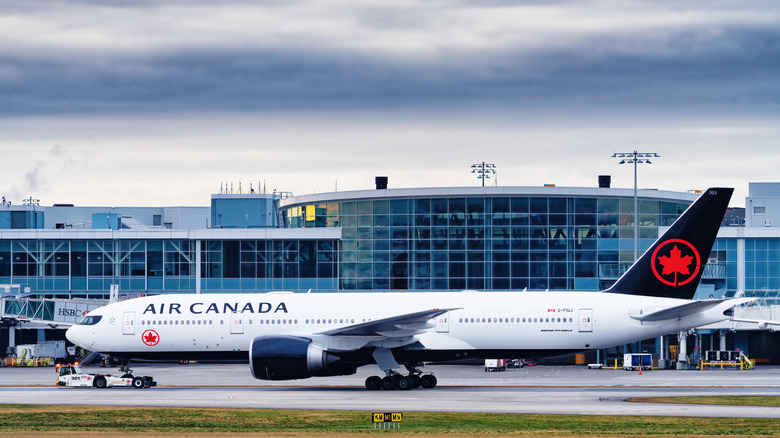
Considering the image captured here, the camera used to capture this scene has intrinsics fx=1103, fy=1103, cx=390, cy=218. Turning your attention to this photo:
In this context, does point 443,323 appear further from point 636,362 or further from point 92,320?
point 636,362

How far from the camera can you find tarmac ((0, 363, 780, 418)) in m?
35.6

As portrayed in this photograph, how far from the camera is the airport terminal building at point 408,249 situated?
2808 inches

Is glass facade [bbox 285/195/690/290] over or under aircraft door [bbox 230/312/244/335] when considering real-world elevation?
over

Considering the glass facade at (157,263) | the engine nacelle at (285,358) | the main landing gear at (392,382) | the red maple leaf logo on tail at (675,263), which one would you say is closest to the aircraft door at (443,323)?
the main landing gear at (392,382)

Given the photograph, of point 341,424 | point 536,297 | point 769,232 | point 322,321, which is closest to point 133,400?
point 322,321

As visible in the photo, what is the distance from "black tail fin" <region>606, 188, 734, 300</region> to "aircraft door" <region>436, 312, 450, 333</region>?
7.63 m

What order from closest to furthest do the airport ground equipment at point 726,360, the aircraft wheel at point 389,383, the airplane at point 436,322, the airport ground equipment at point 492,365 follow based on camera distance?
the airplane at point 436,322 → the aircraft wheel at point 389,383 → the airport ground equipment at point 492,365 → the airport ground equipment at point 726,360

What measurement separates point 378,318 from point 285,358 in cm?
459

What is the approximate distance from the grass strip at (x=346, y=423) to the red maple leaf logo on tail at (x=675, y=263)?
552 inches

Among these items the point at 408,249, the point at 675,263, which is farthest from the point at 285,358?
the point at 408,249

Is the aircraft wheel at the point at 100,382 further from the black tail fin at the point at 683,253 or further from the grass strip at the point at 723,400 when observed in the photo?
the grass strip at the point at 723,400

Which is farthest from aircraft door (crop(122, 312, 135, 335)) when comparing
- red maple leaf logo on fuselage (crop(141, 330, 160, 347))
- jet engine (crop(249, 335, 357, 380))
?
jet engine (crop(249, 335, 357, 380))

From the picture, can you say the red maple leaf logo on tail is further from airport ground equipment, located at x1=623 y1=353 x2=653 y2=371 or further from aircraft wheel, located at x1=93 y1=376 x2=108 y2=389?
aircraft wheel, located at x1=93 y1=376 x2=108 y2=389

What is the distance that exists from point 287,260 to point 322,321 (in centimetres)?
2892
